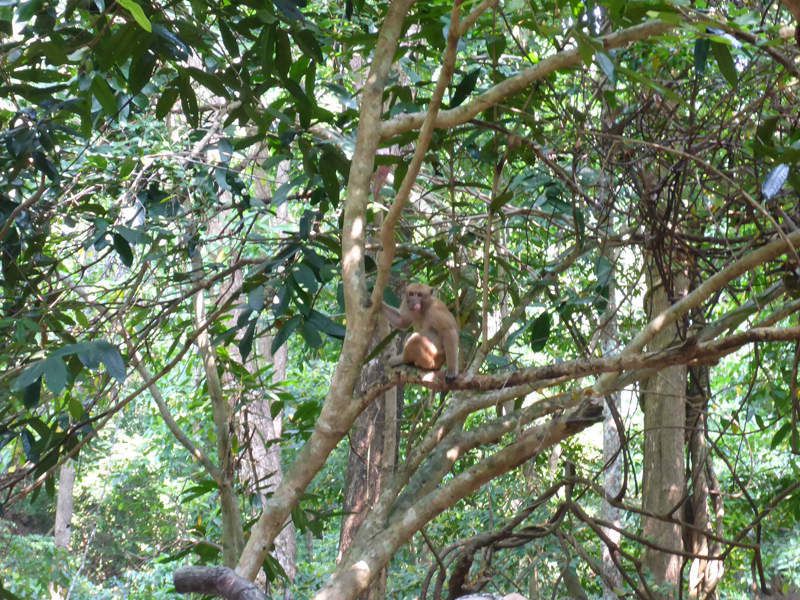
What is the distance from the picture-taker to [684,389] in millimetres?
5445

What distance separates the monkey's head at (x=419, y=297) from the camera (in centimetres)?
537

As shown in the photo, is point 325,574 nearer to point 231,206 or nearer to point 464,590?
point 231,206

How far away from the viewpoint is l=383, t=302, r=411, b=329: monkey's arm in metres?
5.55

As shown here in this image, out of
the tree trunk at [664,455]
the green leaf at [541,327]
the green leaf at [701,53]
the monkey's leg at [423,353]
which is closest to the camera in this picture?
the green leaf at [701,53]

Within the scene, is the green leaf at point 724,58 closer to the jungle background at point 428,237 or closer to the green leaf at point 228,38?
the jungle background at point 428,237

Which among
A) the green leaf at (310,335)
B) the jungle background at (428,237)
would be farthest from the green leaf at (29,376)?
the green leaf at (310,335)

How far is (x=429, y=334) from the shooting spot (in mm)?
5297


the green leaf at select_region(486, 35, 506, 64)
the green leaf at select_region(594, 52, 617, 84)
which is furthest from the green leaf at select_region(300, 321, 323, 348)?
the green leaf at select_region(594, 52, 617, 84)

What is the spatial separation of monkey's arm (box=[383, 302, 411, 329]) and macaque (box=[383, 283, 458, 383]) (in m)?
0.07

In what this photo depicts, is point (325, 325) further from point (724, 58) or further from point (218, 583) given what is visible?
point (218, 583)

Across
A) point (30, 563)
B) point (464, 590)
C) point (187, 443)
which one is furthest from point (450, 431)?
point (30, 563)

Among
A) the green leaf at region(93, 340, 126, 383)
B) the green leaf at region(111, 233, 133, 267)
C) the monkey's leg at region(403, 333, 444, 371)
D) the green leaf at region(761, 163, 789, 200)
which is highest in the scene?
the monkey's leg at region(403, 333, 444, 371)

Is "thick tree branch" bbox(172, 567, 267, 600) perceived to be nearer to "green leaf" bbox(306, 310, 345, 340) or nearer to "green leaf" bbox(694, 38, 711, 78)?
"green leaf" bbox(306, 310, 345, 340)

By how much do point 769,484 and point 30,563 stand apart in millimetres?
9302
